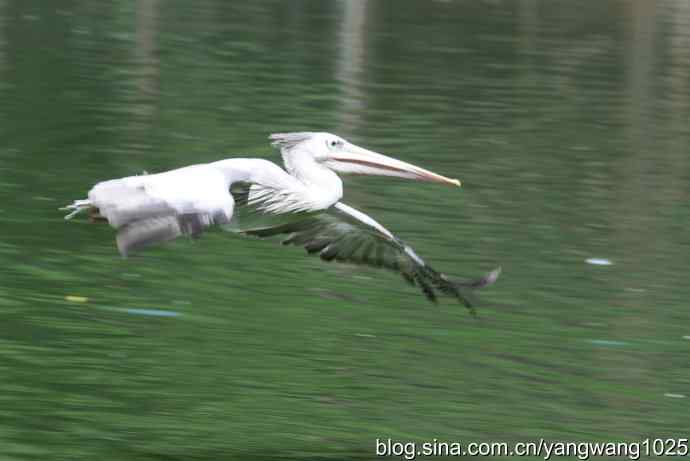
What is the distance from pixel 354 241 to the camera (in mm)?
8719

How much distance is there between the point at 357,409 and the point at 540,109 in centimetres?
1222

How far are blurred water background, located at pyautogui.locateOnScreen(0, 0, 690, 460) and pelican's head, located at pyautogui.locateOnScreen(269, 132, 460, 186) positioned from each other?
1195mm

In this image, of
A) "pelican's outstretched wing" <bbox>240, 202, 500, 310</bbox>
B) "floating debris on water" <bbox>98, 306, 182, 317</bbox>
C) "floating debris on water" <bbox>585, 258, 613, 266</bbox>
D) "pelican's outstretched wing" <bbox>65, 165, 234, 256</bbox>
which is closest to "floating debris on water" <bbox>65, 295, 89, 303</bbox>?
"floating debris on water" <bbox>98, 306, 182, 317</bbox>

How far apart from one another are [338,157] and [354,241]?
1.69ft

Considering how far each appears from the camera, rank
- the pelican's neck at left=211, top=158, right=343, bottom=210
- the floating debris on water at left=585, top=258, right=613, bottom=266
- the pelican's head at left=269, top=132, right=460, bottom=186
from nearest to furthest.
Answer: the pelican's neck at left=211, top=158, right=343, bottom=210, the pelican's head at left=269, top=132, right=460, bottom=186, the floating debris on water at left=585, top=258, right=613, bottom=266

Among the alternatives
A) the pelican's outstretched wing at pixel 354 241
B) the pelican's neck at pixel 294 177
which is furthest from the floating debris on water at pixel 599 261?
the pelican's neck at pixel 294 177

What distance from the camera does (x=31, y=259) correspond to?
34.7 ft

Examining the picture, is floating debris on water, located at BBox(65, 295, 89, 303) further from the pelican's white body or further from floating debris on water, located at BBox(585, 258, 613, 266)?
floating debris on water, located at BBox(585, 258, 613, 266)

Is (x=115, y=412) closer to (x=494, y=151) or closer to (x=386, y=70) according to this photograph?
(x=494, y=151)

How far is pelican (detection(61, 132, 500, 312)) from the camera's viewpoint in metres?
7.21

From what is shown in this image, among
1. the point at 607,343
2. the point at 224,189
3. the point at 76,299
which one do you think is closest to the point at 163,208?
the point at 224,189

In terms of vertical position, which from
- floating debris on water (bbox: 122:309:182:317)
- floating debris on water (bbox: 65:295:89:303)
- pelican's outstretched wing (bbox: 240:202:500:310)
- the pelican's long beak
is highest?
the pelican's long beak

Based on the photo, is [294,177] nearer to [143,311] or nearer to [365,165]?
[365,165]

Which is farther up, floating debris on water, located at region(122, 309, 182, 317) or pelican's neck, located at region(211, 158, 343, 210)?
pelican's neck, located at region(211, 158, 343, 210)
